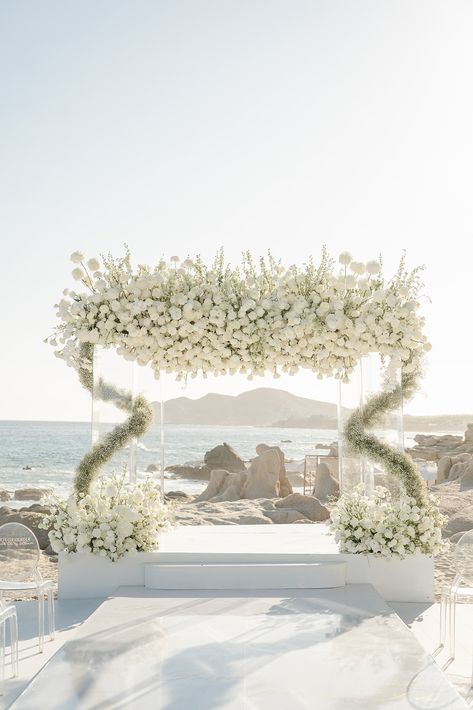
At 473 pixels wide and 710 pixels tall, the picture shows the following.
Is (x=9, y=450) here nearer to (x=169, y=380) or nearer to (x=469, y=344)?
(x=469, y=344)

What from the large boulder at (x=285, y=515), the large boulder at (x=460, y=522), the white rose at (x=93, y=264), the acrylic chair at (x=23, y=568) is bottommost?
the large boulder at (x=460, y=522)

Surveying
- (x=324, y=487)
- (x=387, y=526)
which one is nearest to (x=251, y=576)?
(x=387, y=526)

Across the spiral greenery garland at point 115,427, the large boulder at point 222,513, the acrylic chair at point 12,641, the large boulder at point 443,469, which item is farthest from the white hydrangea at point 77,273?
the large boulder at point 443,469

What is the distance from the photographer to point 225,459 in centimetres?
1912

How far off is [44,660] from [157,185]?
5479 mm

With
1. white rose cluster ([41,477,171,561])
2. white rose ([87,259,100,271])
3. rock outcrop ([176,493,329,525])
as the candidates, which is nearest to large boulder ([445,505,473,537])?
rock outcrop ([176,493,329,525])

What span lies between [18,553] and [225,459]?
539 inches

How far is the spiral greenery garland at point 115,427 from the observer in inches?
266

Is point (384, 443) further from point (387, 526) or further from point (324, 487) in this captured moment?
point (324, 487)

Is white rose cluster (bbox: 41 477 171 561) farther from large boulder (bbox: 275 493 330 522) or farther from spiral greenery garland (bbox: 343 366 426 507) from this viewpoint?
large boulder (bbox: 275 493 330 522)

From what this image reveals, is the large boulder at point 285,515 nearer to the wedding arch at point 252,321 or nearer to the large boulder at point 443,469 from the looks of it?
the wedding arch at point 252,321

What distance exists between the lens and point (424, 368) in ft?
22.1

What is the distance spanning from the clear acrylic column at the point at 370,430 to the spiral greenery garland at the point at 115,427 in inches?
71.8

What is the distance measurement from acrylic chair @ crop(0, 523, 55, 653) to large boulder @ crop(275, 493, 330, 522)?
729cm
